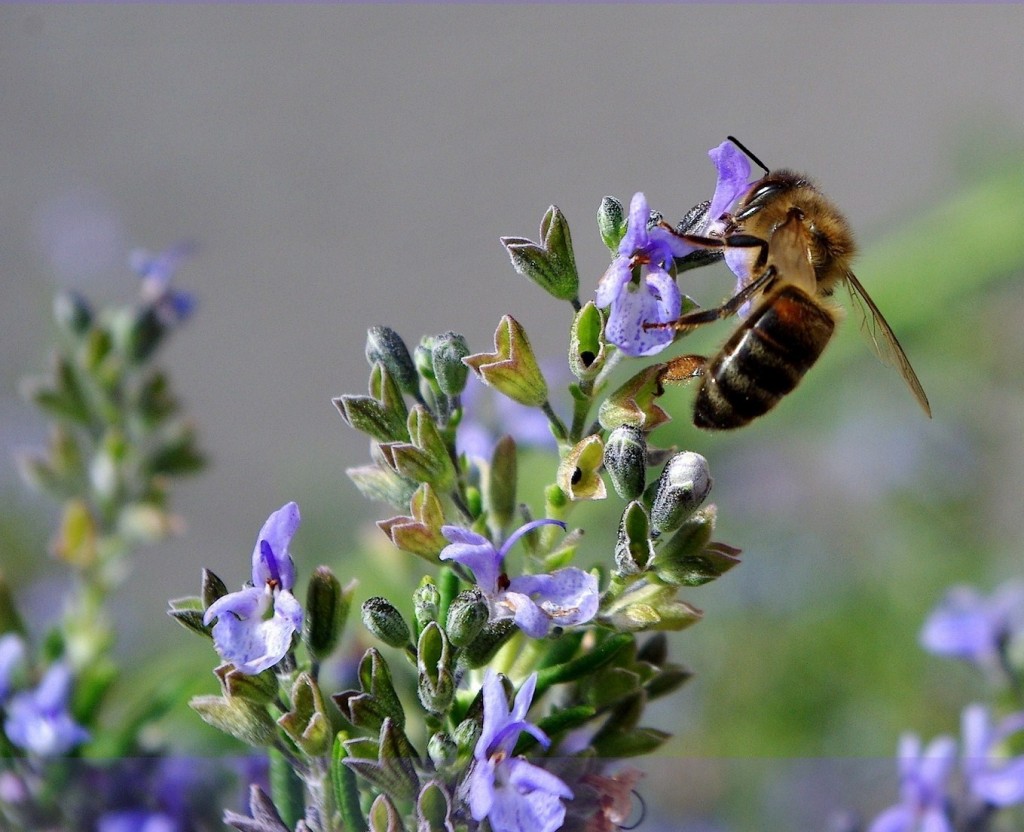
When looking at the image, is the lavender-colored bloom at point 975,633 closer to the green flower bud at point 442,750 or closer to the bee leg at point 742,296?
the bee leg at point 742,296

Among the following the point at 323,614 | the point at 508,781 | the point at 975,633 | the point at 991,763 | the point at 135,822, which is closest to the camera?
the point at 508,781

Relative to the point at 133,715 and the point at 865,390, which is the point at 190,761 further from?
the point at 865,390

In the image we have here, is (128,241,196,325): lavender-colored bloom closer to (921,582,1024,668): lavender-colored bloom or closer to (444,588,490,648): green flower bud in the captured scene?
(444,588,490,648): green flower bud

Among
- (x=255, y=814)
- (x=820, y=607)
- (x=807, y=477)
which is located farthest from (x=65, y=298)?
(x=807, y=477)

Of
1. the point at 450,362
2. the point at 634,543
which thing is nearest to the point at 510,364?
the point at 450,362

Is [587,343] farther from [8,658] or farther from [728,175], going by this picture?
[8,658]

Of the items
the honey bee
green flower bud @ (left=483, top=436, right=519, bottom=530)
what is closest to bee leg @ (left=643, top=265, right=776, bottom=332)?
the honey bee
